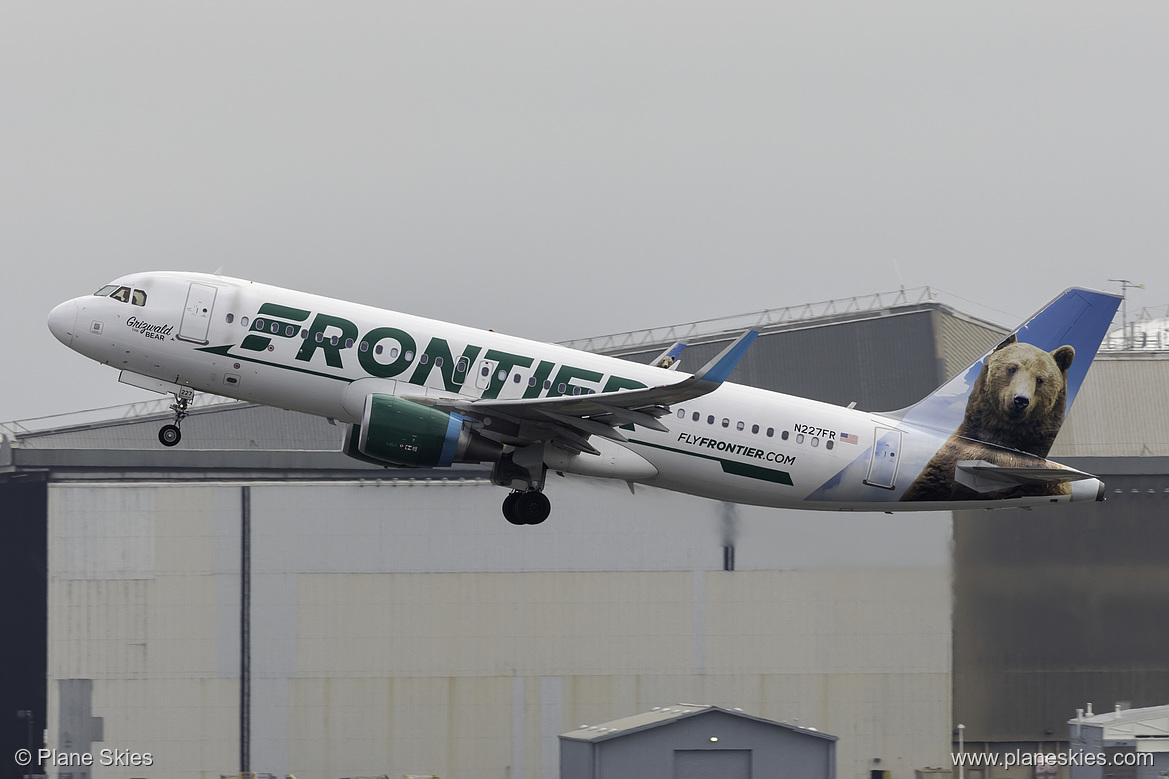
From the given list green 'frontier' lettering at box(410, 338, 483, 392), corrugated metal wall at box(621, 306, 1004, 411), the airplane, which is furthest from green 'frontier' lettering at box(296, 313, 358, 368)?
corrugated metal wall at box(621, 306, 1004, 411)

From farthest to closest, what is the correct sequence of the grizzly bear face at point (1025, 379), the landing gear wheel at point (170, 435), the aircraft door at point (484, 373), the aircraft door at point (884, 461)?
the grizzly bear face at point (1025, 379)
the aircraft door at point (884, 461)
the landing gear wheel at point (170, 435)
the aircraft door at point (484, 373)

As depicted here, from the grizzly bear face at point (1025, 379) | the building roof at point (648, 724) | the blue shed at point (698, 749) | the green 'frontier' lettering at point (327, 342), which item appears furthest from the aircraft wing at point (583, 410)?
the blue shed at point (698, 749)

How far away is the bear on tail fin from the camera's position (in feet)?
108

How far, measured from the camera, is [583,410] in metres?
29.2

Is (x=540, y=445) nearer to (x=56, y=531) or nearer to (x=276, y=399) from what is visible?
(x=276, y=399)

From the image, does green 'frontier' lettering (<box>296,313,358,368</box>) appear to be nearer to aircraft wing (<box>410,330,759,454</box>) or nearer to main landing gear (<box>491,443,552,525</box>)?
aircraft wing (<box>410,330,759,454</box>)

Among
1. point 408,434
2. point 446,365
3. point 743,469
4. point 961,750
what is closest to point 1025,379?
point 743,469

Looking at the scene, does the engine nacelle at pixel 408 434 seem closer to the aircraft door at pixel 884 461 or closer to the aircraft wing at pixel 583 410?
the aircraft wing at pixel 583 410

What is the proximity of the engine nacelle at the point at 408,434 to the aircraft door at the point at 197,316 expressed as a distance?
13.0ft

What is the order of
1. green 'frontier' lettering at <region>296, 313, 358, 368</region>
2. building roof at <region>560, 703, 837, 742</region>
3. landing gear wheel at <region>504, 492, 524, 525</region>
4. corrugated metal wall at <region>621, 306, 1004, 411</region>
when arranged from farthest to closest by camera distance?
corrugated metal wall at <region>621, 306, 1004, 411</region>
building roof at <region>560, 703, 837, 742</region>
landing gear wheel at <region>504, 492, 524, 525</region>
green 'frontier' lettering at <region>296, 313, 358, 368</region>

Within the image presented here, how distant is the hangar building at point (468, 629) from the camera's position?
162 feet

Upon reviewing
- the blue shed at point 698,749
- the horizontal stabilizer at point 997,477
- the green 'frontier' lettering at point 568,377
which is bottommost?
the blue shed at point 698,749

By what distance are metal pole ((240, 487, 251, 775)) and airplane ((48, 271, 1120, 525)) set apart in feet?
61.0

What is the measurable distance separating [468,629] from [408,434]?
2230 cm
